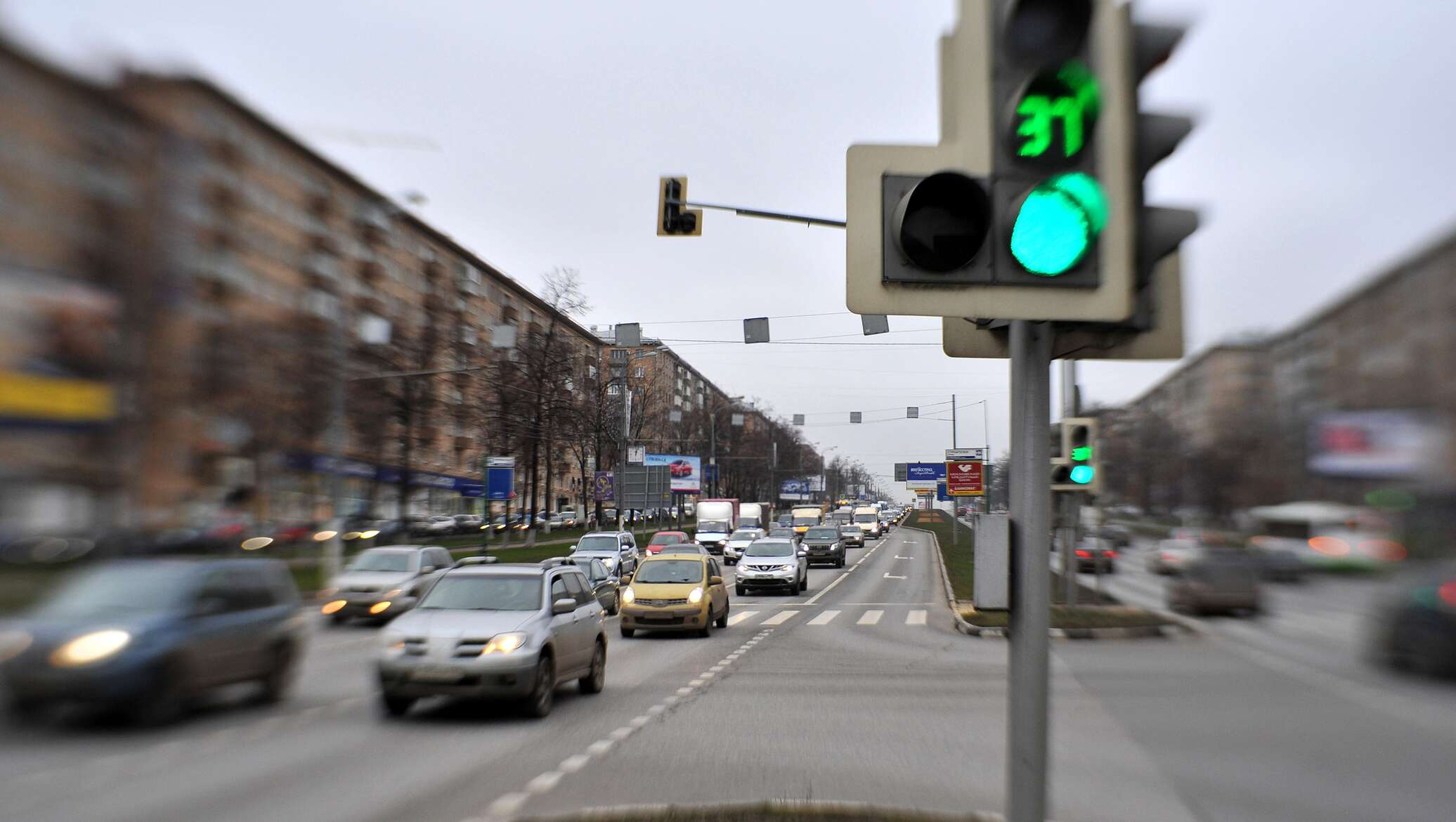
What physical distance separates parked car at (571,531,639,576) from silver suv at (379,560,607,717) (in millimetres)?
19924

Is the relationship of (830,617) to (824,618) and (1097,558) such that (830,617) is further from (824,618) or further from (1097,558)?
(1097,558)

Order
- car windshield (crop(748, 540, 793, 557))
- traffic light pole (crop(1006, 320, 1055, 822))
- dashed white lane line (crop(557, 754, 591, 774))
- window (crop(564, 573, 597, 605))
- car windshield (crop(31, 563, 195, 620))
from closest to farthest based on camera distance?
traffic light pole (crop(1006, 320, 1055, 822)), dashed white lane line (crop(557, 754, 591, 774)), car windshield (crop(31, 563, 195, 620)), window (crop(564, 573, 597, 605)), car windshield (crop(748, 540, 793, 557))

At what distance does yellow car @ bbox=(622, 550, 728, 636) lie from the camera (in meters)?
19.6

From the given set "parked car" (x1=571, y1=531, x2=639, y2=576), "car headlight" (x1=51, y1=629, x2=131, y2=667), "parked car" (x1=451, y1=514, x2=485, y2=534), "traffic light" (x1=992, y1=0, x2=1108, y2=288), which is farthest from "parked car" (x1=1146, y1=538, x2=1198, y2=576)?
"parked car" (x1=451, y1=514, x2=485, y2=534)

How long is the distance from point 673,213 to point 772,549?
71.4 feet

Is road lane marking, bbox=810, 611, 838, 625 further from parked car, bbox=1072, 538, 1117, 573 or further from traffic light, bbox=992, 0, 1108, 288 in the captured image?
traffic light, bbox=992, 0, 1108, 288

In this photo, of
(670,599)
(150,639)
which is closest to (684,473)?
(670,599)

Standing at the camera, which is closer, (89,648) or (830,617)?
(89,648)

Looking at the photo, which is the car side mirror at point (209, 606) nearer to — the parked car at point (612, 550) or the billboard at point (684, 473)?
the parked car at point (612, 550)

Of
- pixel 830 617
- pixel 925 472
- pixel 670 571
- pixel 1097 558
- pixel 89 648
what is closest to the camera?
pixel 1097 558

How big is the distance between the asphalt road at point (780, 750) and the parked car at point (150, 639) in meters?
0.36

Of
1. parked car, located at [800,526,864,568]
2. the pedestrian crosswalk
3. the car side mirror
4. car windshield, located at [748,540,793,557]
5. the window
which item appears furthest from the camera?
parked car, located at [800,526,864,568]

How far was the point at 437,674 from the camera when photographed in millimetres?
10250

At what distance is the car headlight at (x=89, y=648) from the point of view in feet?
29.4
